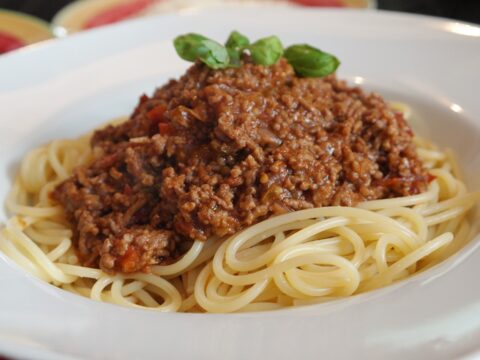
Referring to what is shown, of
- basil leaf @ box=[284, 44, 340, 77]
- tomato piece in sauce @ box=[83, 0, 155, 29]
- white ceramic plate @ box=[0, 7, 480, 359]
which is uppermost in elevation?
basil leaf @ box=[284, 44, 340, 77]

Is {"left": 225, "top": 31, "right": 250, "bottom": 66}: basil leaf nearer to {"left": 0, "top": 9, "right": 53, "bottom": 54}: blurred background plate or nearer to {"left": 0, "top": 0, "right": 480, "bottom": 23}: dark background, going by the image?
{"left": 0, "top": 9, "right": 53, "bottom": 54}: blurred background plate

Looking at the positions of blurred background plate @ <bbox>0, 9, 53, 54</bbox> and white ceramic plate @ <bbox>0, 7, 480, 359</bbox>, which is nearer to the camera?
white ceramic plate @ <bbox>0, 7, 480, 359</bbox>

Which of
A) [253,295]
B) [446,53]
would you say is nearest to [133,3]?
[446,53]

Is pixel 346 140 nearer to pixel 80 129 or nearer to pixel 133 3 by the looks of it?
pixel 80 129

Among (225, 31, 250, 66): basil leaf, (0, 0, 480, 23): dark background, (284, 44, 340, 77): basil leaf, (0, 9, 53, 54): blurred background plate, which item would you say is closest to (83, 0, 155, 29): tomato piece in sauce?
(0, 9, 53, 54): blurred background plate

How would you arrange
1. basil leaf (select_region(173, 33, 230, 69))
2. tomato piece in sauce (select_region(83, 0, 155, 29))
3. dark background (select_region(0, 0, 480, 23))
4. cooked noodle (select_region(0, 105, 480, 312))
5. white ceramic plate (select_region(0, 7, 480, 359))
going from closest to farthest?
white ceramic plate (select_region(0, 7, 480, 359)) → cooked noodle (select_region(0, 105, 480, 312)) → basil leaf (select_region(173, 33, 230, 69)) → tomato piece in sauce (select_region(83, 0, 155, 29)) → dark background (select_region(0, 0, 480, 23))

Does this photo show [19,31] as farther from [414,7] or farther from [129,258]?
[414,7]
